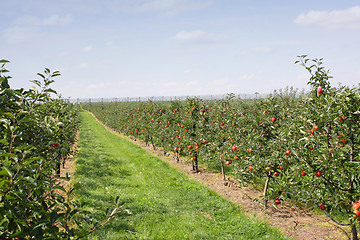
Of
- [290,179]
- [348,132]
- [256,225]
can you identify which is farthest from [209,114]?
[348,132]

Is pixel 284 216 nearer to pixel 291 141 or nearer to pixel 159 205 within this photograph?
pixel 291 141

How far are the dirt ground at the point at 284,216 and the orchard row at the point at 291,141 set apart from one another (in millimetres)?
375

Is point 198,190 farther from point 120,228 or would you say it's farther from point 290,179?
point 290,179

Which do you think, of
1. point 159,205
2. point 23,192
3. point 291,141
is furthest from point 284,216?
point 23,192

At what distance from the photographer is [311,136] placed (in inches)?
136

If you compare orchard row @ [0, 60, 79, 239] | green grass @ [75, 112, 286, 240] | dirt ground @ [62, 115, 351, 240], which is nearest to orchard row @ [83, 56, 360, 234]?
dirt ground @ [62, 115, 351, 240]

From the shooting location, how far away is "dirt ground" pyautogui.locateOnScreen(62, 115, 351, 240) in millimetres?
4797

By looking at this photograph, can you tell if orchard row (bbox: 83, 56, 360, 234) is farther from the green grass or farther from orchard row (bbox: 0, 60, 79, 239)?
orchard row (bbox: 0, 60, 79, 239)

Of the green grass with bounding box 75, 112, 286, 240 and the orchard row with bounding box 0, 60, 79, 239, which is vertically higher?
the orchard row with bounding box 0, 60, 79, 239

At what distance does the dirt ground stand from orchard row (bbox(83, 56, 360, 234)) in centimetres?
37

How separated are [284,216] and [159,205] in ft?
9.74

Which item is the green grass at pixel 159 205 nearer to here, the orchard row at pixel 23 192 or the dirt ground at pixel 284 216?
the dirt ground at pixel 284 216

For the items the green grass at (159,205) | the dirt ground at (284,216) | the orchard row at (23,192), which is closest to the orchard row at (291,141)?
the dirt ground at (284,216)

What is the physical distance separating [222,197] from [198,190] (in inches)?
32.3
